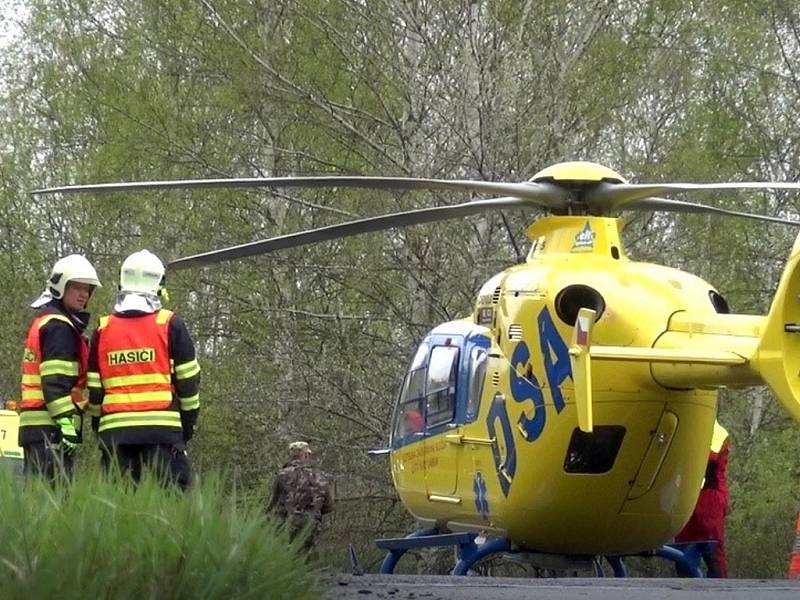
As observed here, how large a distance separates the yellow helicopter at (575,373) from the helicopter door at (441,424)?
30 millimetres

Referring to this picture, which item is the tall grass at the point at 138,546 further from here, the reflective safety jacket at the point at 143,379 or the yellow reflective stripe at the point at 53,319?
the yellow reflective stripe at the point at 53,319

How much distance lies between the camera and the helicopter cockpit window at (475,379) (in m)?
10.9

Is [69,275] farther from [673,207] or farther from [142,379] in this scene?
[673,207]

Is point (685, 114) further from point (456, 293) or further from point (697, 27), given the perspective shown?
point (456, 293)

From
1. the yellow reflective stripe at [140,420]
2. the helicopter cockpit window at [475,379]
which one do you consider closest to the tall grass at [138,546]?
the yellow reflective stripe at [140,420]

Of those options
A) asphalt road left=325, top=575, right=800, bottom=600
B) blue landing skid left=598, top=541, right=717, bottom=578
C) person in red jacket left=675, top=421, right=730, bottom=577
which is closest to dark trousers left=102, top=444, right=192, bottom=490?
asphalt road left=325, top=575, right=800, bottom=600

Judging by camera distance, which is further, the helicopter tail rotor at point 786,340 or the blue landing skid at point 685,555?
the blue landing skid at point 685,555

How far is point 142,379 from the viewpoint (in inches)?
334

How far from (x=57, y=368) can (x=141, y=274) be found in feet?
2.27

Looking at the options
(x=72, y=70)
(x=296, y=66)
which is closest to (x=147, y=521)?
(x=296, y=66)

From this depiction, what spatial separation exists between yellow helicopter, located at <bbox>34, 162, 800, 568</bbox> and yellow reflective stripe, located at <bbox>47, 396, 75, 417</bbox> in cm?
113

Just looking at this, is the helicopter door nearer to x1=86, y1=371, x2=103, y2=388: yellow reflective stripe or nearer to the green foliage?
x1=86, y1=371, x2=103, y2=388: yellow reflective stripe

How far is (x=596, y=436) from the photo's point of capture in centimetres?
981

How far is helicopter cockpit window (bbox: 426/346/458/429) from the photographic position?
11.5 m
